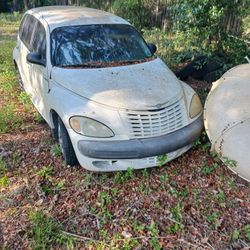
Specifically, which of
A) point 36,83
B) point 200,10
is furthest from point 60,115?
point 200,10

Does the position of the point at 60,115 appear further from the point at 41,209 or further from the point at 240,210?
the point at 240,210

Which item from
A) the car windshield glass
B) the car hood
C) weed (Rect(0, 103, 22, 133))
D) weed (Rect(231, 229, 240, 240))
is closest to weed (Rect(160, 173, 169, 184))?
the car hood

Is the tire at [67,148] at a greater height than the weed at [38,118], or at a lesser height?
greater

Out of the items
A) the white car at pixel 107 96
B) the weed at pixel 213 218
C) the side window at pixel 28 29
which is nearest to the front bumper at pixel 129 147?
the white car at pixel 107 96

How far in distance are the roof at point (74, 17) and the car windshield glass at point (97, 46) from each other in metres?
0.11

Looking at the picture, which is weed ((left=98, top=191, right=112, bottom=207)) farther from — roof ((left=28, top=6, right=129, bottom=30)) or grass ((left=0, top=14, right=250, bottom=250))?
roof ((left=28, top=6, right=129, bottom=30))

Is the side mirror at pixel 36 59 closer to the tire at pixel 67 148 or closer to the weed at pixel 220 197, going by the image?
the tire at pixel 67 148

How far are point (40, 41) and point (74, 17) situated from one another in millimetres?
679

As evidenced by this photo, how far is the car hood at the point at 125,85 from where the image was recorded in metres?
3.96

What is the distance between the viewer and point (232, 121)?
13.3 feet

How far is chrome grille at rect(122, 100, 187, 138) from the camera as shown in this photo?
3.81 m

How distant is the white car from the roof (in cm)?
2

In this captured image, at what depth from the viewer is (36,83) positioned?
209 inches

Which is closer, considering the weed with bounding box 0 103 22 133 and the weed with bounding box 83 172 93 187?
the weed with bounding box 83 172 93 187
